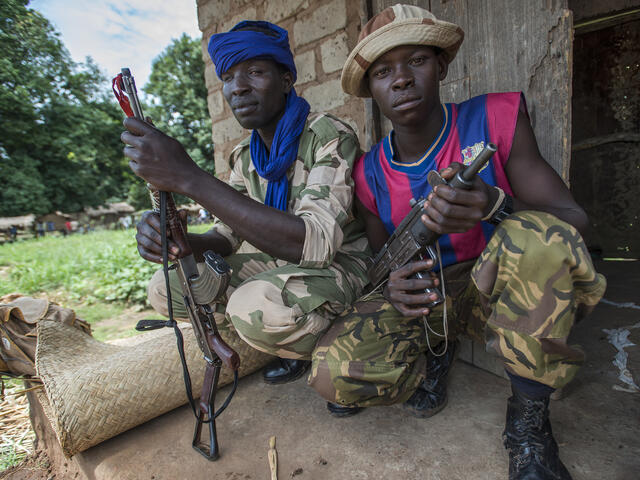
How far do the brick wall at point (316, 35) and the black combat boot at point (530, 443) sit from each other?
1773 millimetres

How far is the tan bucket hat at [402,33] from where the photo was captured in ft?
4.55

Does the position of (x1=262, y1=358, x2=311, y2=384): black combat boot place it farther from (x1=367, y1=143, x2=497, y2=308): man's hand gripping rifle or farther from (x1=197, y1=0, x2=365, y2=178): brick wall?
(x1=197, y1=0, x2=365, y2=178): brick wall

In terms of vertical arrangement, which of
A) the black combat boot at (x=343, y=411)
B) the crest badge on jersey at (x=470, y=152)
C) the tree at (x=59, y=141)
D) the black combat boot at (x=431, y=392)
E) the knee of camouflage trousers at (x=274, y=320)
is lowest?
the black combat boot at (x=343, y=411)

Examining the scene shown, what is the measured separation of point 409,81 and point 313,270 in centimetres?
85

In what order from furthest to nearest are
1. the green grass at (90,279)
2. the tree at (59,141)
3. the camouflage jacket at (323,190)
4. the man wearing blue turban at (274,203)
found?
the tree at (59,141), the green grass at (90,279), the camouflage jacket at (323,190), the man wearing blue turban at (274,203)

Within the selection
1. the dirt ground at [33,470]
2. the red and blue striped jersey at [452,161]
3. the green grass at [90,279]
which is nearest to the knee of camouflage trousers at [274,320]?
the red and blue striped jersey at [452,161]

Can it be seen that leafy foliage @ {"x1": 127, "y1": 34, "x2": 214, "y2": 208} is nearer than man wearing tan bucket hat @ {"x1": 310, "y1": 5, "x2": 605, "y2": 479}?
No

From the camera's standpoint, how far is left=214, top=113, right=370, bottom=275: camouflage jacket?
1.45 meters

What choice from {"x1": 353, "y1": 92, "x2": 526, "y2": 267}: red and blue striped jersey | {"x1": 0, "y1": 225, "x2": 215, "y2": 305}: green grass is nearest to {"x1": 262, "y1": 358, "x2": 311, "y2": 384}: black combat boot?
{"x1": 353, "y1": 92, "x2": 526, "y2": 267}: red and blue striped jersey

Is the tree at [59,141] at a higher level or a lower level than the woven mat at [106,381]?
higher

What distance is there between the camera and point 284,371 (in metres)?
1.97

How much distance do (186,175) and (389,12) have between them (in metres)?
1.01

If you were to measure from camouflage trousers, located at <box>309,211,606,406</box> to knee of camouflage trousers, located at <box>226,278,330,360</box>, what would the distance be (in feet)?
0.28

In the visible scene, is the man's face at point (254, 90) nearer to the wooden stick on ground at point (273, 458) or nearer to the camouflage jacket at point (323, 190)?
the camouflage jacket at point (323, 190)
